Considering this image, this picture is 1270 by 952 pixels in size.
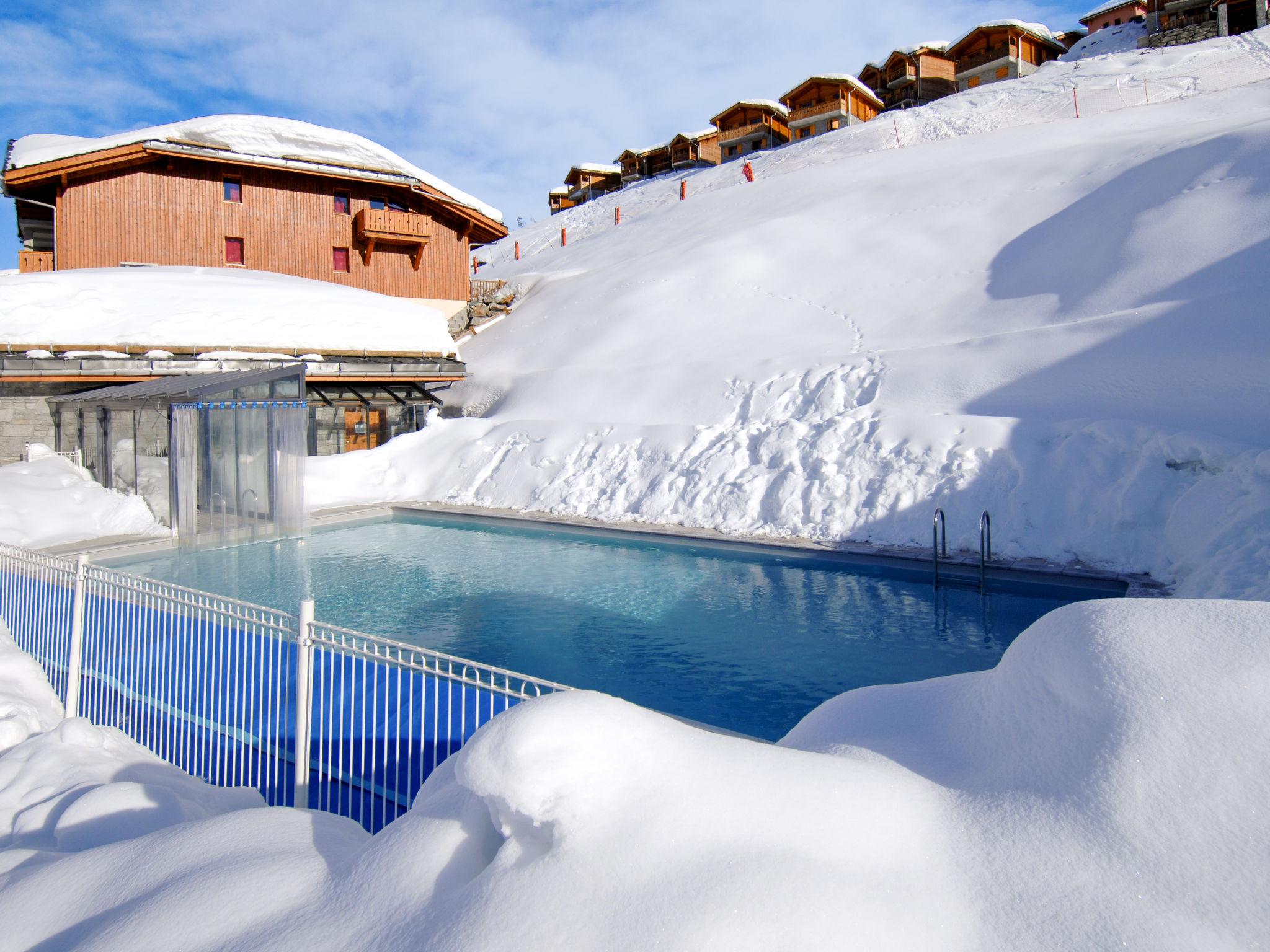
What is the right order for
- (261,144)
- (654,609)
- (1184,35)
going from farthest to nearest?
(1184,35) → (261,144) → (654,609)

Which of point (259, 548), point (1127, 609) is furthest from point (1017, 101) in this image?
point (1127, 609)

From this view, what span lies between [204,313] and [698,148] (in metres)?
48.8

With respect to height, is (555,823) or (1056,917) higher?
(555,823)

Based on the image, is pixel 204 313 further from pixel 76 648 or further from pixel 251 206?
pixel 76 648

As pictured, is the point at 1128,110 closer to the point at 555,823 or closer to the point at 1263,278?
the point at 1263,278

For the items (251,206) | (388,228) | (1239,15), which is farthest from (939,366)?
(1239,15)

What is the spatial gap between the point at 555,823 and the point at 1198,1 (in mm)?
58574

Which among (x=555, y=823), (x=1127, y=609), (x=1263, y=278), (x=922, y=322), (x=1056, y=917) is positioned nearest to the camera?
(x=1056, y=917)

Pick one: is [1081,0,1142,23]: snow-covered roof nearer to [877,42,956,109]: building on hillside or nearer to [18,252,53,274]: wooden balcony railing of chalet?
[877,42,956,109]: building on hillside

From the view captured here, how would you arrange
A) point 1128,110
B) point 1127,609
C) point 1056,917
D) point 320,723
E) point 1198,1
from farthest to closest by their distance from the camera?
point 1198,1, point 1128,110, point 320,723, point 1127,609, point 1056,917

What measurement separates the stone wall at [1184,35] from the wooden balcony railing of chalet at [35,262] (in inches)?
2104

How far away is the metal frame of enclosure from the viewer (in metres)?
12.6

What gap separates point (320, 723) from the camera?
4.74 meters

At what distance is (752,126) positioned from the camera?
5662 cm
